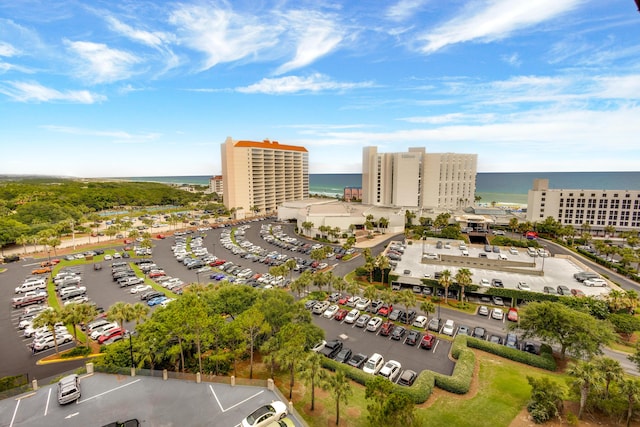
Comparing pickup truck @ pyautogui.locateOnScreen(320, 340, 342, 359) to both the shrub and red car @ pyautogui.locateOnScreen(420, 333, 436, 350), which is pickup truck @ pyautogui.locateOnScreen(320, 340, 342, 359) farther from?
the shrub

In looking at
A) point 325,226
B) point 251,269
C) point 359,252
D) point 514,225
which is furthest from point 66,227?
point 514,225

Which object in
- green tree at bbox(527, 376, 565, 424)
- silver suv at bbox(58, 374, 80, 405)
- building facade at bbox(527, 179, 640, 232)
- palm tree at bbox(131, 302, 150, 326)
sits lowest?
green tree at bbox(527, 376, 565, 424)

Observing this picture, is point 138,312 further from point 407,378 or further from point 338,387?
point 407,378

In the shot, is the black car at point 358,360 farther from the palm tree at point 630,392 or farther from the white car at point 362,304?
the palm tree at point 630,392

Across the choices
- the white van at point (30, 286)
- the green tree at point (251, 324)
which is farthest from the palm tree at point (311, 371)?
the white van at point (30, 286)

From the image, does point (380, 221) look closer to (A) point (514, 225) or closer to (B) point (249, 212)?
(A) point (514, 225)

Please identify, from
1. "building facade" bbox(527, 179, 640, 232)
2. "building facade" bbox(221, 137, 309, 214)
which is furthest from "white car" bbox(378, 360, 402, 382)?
"building facade" bbox(221, 137, 309, 214)
